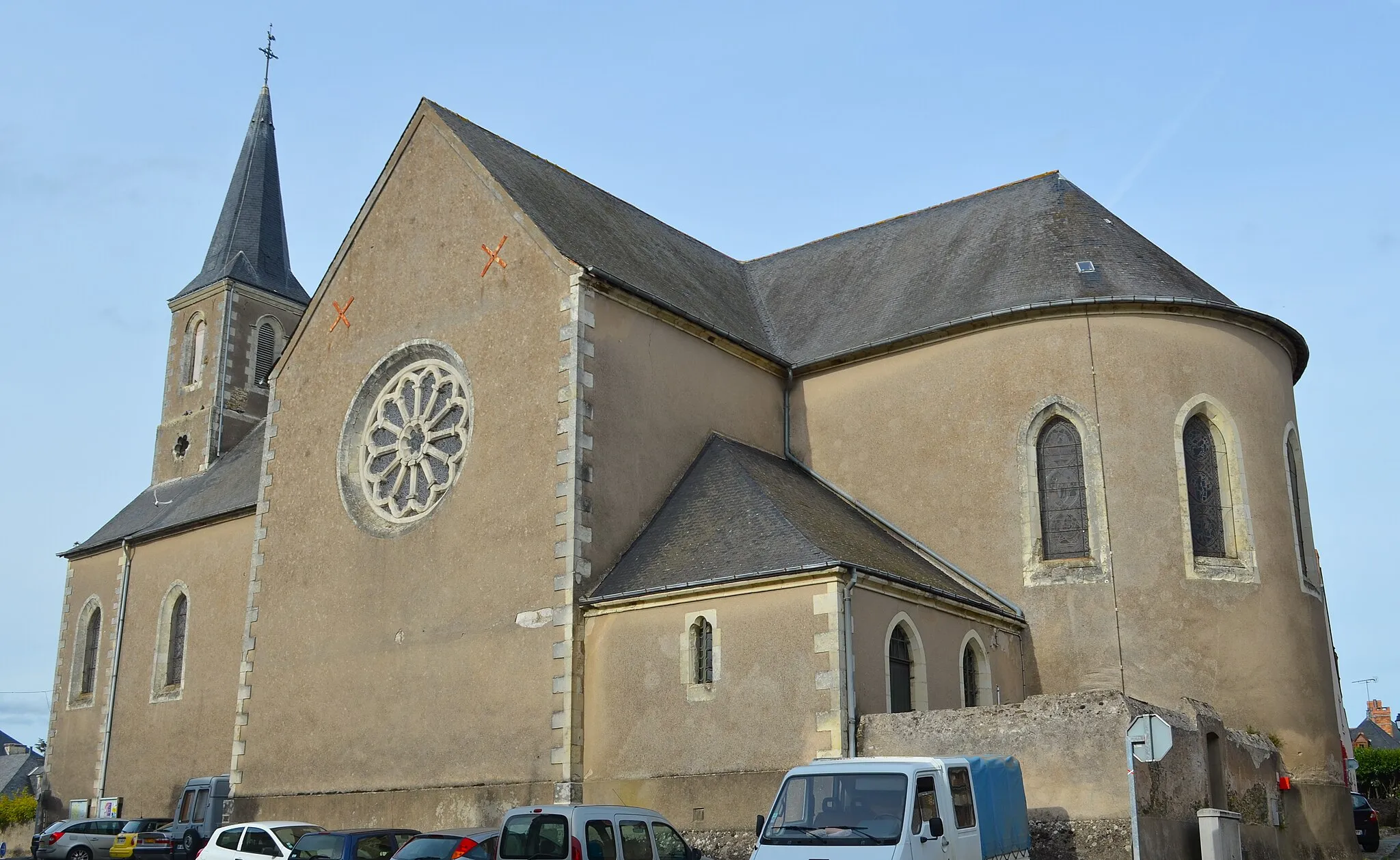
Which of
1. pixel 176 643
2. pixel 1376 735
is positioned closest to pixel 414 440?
pixel 176 643

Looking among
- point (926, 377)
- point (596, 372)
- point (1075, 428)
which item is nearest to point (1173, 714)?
point (1075, 428)

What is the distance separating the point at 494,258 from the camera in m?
21.5

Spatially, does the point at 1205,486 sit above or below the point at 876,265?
below

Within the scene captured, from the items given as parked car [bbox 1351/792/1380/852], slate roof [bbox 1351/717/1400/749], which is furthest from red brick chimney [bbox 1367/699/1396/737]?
parked car [bbox 1351/792/1380/852]

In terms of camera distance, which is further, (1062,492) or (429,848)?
(1062,492)

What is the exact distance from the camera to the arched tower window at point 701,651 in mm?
17500

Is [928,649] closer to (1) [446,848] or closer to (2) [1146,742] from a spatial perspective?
(2) [1146,742]

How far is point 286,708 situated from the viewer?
22109 millimetres

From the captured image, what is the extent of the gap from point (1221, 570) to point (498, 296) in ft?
39.4

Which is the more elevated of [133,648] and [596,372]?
[596,372]

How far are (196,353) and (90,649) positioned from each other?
8618mm

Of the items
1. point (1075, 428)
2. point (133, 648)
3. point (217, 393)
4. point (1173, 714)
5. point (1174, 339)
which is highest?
point (217, 393)

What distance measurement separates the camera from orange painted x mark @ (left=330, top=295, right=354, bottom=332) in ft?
78.2

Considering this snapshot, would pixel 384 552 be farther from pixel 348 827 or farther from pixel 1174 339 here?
pixel 1174 339
